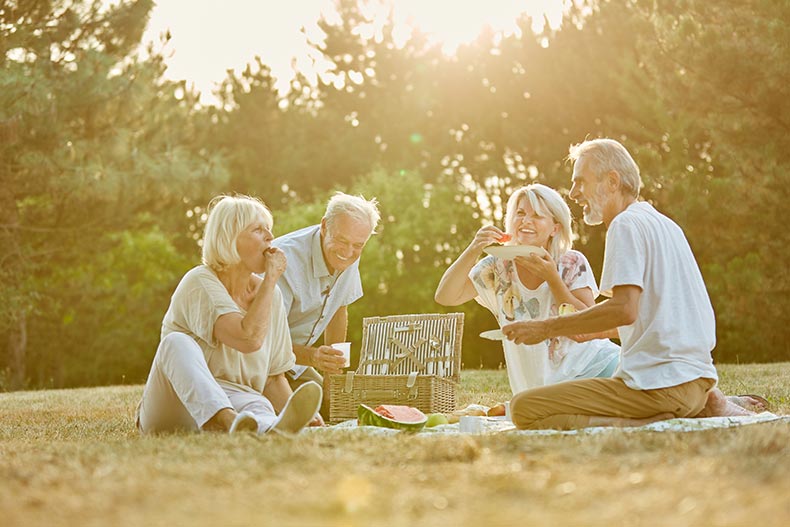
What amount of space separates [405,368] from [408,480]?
11.6ft

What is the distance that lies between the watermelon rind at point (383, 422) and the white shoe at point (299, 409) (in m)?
0.60

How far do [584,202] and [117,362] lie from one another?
834 inches

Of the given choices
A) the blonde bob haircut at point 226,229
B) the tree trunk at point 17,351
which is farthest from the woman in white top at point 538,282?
the tree trunk at point 17,351

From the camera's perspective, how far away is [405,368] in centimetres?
644

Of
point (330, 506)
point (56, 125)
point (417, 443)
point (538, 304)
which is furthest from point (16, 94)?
point (330, 506)

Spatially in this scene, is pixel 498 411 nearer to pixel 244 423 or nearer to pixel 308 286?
pixel 308 286

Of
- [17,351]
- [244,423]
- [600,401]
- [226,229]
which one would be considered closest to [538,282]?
[600,401]

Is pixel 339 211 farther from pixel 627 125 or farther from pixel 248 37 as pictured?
pixel 248 37

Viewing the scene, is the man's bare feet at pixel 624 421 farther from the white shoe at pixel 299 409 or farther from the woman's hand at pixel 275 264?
the woman's hand at pixel 275 264

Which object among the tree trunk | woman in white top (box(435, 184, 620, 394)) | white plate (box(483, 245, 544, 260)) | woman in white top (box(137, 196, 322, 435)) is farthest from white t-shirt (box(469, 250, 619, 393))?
the tree trunk

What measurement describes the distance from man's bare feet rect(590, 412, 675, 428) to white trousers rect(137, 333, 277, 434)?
144cm

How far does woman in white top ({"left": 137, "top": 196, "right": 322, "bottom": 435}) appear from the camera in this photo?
4.67 meters

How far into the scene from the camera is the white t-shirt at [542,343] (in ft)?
17.5

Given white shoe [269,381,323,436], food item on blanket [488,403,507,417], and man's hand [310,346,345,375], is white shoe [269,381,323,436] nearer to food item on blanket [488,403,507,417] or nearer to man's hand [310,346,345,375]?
man's hand [310,346,345,375]
